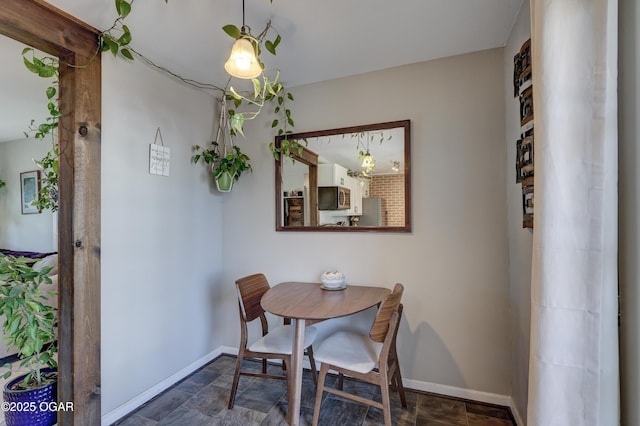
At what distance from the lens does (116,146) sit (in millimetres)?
1961

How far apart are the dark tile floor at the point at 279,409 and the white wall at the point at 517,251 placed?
0.32 metres

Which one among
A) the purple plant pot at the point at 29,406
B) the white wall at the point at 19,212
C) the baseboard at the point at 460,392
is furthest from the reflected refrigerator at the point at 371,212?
Answer: the white wall at the point at 19,212

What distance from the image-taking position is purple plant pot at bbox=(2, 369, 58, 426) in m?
1.63

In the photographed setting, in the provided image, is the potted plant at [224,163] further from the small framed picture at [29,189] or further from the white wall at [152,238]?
→ the small framed picture at [29,189]

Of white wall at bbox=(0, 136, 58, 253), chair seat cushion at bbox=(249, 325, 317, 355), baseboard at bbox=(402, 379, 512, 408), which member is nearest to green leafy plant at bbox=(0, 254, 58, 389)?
chair seat cushion at bbox=(249, 325, 317, 355)

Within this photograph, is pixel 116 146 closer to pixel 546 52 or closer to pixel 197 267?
pixel 197 267

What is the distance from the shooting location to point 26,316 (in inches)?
65.7

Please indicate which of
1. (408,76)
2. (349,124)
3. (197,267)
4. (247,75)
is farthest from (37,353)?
(408,76)

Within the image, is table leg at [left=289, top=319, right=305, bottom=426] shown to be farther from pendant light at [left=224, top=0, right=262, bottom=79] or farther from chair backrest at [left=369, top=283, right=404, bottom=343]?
pendant light at [left=224, top=0, right=262, bottom=79]

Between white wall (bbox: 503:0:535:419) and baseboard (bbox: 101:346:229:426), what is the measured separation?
2275mm

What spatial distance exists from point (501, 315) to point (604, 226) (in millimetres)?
1445

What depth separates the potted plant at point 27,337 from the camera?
5.32 ft

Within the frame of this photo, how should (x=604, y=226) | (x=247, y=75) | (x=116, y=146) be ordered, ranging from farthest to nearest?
(x=116, y=146), (x=247, y=75), (x=604, y=226)

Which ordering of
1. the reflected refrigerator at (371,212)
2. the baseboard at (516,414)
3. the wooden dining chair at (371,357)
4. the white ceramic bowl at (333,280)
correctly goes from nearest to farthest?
the wooden dining chair at (371,357)
the baseboard at (516,414)
the white ceramic bowl at (333,280)
the reflected refrigerator at (371,212)
